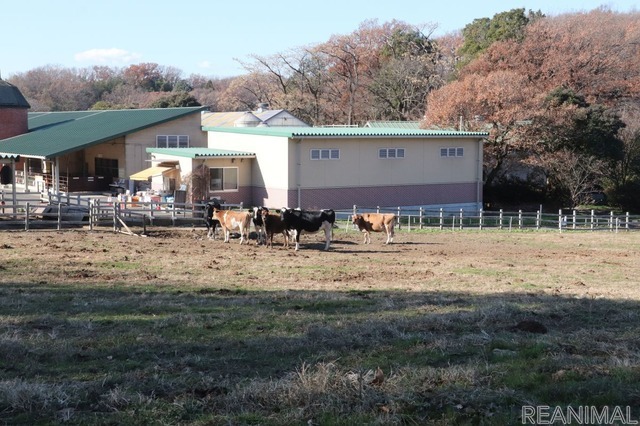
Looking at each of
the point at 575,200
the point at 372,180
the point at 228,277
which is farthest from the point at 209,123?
the point at 228,277

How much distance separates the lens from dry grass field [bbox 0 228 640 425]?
22.1 ft

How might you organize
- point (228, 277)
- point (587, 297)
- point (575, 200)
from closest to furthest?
point (587, 297)
point (228, 277)
point (575, 200)

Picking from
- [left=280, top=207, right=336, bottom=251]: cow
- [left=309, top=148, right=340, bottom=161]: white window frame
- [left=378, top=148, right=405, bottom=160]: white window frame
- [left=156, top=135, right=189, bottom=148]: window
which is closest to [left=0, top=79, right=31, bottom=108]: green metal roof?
[left=156, top=135, right=189, bottom=148]: window

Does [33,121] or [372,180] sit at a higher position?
[33,121]

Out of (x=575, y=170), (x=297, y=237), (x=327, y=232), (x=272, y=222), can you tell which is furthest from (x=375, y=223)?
(x=575, y=170)

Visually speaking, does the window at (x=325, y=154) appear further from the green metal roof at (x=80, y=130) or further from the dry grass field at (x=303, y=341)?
the dry grass field at (x=303, y=341)

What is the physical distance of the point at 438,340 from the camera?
9438 millimetres

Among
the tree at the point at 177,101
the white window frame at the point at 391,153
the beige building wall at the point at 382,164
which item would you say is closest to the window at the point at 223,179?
the beige building wall at the point at 382,164

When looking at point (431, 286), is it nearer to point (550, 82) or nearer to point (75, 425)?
point (75, 425)

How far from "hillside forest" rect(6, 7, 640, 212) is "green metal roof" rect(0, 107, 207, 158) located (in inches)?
693

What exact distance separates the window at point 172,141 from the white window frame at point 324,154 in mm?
13448

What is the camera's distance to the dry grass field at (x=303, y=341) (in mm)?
6723

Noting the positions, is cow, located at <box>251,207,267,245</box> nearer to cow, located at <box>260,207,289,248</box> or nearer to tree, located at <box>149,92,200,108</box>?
cow, located at <box>260,207,289,248</box>

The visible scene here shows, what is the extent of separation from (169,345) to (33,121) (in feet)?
184
